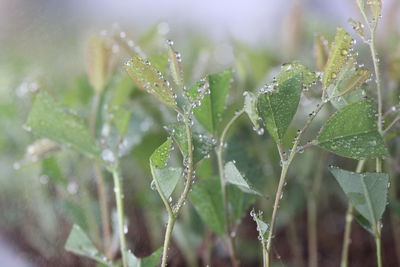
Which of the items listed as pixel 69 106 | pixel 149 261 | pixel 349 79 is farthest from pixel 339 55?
pixel 69 106

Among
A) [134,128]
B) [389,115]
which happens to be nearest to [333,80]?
[389,115]

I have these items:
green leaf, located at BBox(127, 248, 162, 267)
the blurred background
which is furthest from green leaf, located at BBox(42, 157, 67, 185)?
green leaf, located at BBox(127, 248, 162, 267)

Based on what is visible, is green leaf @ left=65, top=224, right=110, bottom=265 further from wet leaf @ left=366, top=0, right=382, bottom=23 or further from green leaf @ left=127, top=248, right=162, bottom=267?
wet leaf @ left=366, top=0, right=382, bottom=23

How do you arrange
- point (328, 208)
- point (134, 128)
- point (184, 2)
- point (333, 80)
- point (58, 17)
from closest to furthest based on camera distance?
point (333, 80)
point (134, 128)
point (328, 208)
point (58, 17)
point (184, 2)

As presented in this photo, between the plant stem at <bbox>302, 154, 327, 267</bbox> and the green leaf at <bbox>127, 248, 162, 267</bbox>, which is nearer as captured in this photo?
the green leaf at <bbox>127, 248, 162, 267</bbox>

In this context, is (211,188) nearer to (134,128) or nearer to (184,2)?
(134,128)

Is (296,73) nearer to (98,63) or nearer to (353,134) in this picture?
(353,134)

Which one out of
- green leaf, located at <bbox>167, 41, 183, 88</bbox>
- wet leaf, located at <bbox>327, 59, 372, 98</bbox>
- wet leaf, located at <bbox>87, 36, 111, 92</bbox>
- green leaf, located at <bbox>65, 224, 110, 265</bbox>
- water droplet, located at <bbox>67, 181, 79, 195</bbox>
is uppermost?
wet leaf, located at <bbox>87, 36, 111, 92</bbox>
